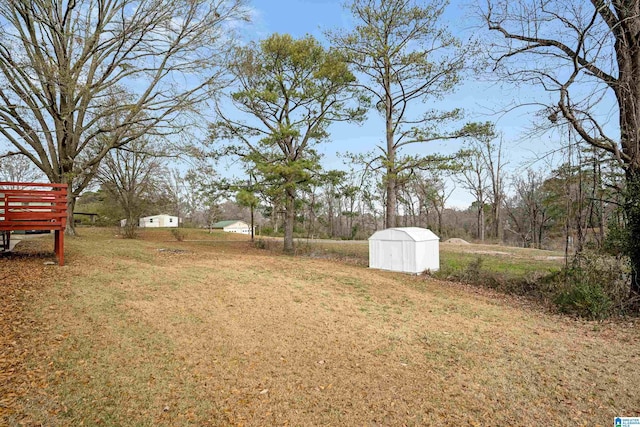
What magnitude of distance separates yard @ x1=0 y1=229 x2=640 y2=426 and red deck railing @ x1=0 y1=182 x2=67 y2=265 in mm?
838

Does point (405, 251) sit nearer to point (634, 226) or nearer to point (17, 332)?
point (634, 226)

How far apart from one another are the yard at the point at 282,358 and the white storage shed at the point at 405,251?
3.47 meters

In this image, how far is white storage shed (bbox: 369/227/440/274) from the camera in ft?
33.9

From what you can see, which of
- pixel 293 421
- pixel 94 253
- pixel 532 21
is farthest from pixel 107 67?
pixel 293 421

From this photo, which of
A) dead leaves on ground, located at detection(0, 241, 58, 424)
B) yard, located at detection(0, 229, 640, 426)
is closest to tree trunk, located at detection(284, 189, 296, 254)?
yard, located at detection(0, 229, 640, 426)

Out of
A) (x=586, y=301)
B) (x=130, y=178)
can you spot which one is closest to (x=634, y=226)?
(x=586, y=301)

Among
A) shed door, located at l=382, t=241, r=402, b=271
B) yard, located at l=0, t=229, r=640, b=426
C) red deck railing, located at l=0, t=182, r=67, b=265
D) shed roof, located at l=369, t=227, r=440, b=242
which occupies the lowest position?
yard, located at l=0, t=229, r=640, b=426

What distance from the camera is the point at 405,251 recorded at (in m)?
10.5

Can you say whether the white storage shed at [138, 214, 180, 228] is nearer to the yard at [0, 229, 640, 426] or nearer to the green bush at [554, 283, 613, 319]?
the yard at [0, 229, 640, 426]

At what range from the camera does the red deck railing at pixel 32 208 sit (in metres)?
6.55

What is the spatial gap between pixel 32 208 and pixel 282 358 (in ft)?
20.2

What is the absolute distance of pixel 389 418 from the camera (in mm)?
2924

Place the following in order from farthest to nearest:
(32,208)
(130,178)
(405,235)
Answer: (130,178) → (405,235) → (32,208)

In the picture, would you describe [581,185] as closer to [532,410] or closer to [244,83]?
[532,410]
